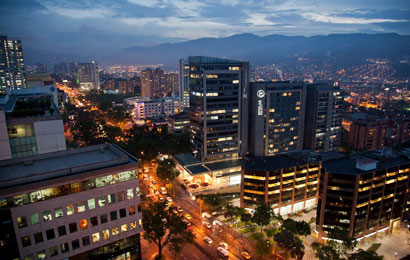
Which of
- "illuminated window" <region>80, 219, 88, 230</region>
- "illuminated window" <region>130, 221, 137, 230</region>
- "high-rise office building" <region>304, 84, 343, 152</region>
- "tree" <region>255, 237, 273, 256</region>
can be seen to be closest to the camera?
"illuminated window" <region>80, 219, 88, 230</region>

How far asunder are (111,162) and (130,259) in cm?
1696

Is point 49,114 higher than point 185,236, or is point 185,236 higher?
point 49,114

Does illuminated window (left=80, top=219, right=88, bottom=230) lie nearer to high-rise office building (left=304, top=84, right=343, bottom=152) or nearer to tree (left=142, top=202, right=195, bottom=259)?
tree (left=142, top=202, right=195, bottom=259)

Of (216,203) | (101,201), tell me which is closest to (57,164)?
(101,201)

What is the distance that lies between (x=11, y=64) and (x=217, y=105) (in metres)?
186

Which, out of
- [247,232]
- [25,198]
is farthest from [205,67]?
[25,198]

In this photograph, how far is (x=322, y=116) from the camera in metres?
107

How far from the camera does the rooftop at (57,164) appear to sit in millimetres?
33906

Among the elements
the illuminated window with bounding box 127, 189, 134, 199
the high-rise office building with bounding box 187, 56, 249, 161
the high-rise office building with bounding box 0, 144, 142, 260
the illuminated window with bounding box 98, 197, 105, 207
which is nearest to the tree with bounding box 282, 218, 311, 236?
the high-rise office building with bounding box 0, 144, 142, 260

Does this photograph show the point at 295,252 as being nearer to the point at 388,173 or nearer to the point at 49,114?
the point at 388,173

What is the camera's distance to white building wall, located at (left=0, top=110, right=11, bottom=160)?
3884cm

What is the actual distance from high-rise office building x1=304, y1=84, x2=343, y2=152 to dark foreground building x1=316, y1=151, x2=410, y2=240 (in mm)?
43430

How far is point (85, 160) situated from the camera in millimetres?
40812

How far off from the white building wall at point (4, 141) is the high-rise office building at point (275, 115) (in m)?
73.1
